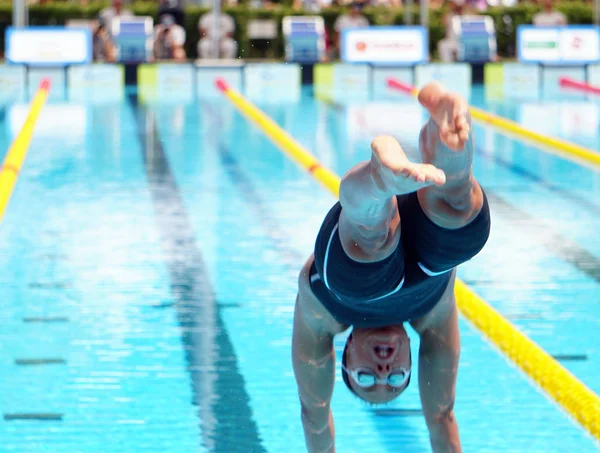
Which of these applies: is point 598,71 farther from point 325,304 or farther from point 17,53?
point 325,304

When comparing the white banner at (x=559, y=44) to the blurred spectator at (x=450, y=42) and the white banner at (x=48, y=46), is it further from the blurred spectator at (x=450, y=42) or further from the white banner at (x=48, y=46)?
the white banner at (x=48, y=46)

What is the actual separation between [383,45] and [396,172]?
15.6 meters

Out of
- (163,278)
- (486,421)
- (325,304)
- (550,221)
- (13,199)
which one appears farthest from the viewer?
(13,199)

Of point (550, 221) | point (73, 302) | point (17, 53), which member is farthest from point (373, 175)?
point (17, 53)

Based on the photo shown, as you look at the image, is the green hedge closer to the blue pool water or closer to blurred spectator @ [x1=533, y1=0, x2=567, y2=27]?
blurred spectator @ [x1=533, y1=0, x2=567, y2=27]

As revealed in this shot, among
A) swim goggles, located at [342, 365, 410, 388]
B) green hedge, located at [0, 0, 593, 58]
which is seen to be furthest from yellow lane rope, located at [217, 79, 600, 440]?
green hedge, located at [0, 0, 593, 58]

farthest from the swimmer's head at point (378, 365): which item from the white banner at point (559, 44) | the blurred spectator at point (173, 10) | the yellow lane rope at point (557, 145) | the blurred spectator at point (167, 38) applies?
the blurred spectator at point (173, 10)

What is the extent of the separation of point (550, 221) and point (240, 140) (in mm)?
4473

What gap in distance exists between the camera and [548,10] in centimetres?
1866

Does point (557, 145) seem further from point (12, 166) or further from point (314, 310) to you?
point (314, 310)

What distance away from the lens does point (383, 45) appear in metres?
17.5

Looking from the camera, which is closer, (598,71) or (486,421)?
(486,421)

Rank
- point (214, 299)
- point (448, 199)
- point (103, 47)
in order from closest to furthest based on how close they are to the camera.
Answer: point (448, 199) < point (214, 299) < point (103, 47)

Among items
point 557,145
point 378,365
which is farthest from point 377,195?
point 557,145
